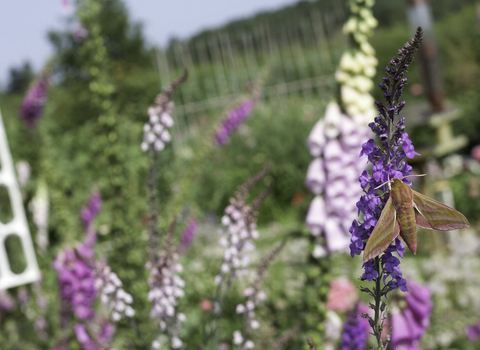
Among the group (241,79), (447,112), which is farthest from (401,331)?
(241,79)

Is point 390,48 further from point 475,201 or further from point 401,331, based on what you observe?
point 401,331

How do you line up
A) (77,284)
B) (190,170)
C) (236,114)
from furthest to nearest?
(236,114) < (190,170) < (77,284)

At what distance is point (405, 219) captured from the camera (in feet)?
2.05

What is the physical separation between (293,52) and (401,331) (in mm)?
14086

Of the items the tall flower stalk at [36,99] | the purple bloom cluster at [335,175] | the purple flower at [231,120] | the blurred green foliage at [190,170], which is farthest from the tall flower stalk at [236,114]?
the purple bloom cluster at [335,175]

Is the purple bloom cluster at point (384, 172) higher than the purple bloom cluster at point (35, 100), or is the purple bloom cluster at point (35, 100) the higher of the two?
the purple bloom cluster at point (35, 100)

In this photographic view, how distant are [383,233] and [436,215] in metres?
0.13

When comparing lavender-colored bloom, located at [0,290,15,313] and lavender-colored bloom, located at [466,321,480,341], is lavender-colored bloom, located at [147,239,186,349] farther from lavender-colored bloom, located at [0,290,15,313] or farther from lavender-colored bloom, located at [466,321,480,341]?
lavender-colored bloom, located at [0,290,15,313]

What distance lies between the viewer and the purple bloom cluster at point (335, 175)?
1.61m

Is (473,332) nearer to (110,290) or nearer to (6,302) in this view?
(110,290)

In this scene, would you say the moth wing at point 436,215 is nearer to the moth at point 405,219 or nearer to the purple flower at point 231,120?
the moth at point 405,219

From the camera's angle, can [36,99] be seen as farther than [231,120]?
No

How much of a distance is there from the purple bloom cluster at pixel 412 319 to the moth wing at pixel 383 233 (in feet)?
2.66

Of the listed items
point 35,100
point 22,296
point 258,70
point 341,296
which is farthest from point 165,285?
point 258,70
